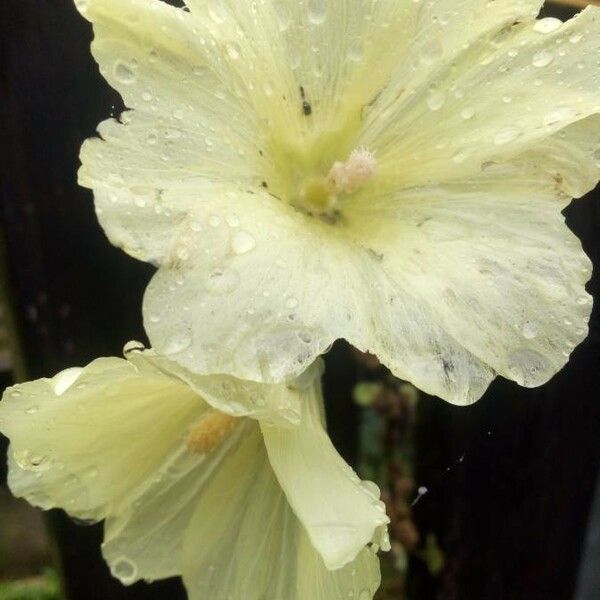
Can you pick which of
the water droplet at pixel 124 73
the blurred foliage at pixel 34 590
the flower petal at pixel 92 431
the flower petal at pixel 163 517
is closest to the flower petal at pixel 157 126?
the water droplet at pixel 124 73

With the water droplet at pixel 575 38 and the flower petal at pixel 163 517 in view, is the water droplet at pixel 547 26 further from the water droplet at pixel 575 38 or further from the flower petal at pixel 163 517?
the flower petal at pixel 163 517

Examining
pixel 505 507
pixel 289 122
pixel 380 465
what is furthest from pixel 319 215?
pixel 380 465

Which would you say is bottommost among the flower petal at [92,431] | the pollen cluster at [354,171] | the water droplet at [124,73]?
the flower petal at [92,431]

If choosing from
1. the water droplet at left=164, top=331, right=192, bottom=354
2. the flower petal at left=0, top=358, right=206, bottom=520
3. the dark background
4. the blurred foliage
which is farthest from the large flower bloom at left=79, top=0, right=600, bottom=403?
the blurred foliage

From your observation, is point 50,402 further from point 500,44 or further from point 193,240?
point 500,44

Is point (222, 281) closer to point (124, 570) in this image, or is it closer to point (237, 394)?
point (237, 394)

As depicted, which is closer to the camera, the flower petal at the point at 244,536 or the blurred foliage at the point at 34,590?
the flower petal at the point at 244,536
